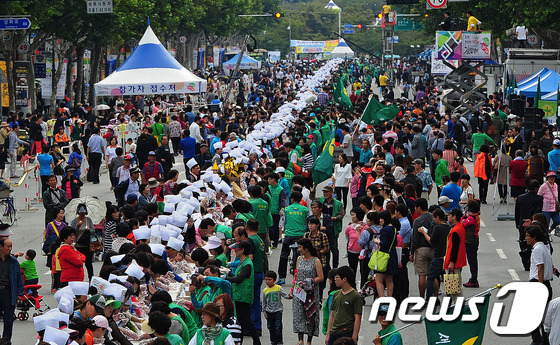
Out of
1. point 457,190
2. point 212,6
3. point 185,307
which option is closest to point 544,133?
point 457,190

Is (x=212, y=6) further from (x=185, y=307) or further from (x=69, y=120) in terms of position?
(x=185, y=307)

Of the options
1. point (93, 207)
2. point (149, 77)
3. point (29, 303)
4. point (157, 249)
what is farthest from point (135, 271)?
point (149, 77)

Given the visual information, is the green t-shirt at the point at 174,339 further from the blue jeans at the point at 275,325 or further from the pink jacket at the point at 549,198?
the pink jacket at the point at 549,198

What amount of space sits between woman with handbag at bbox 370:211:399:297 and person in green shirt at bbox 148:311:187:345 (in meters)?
5.05

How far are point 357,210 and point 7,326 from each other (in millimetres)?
4995

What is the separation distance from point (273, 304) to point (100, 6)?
28.4 meters

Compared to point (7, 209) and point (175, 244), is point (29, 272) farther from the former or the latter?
point (7, 209)

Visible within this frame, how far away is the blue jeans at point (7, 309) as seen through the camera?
42.2ft

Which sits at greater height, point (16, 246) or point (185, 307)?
point (185, 307)

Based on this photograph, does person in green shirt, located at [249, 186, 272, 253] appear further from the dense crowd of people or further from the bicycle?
the bicycle

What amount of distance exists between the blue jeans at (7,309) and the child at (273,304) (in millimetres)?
3126

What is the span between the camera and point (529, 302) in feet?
39.4

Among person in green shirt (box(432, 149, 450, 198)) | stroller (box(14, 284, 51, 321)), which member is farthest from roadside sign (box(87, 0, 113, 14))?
stroller (box(14, 284, 51, 321))

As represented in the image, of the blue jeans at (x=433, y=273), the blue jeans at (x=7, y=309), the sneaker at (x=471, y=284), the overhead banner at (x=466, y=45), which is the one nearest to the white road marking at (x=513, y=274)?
the sneaker at (x=471, y=284)
